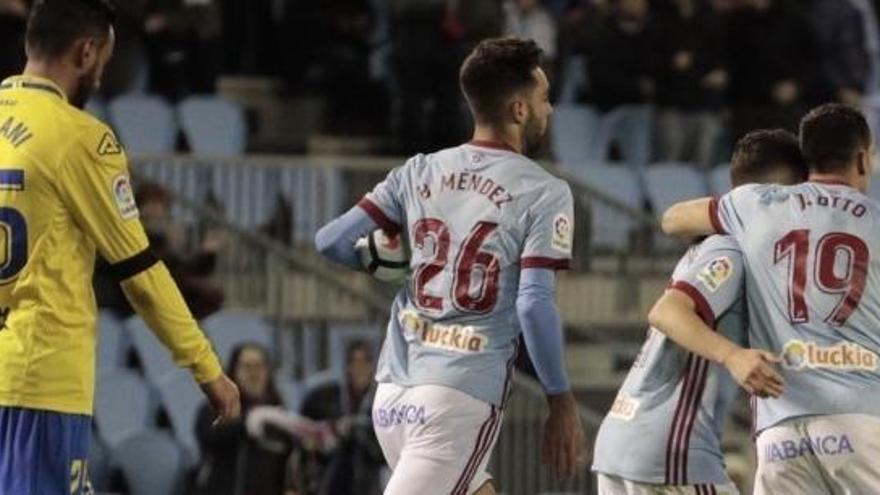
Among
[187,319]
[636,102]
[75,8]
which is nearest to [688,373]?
[187,319]

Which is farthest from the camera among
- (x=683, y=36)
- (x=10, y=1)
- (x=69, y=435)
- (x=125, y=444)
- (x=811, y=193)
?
(x=683, y=36)

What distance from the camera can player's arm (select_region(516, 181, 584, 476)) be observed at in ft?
25.3

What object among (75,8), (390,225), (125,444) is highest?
(75,8)

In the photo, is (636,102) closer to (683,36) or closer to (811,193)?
(683,36)

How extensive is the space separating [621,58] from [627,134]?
1.99 feet

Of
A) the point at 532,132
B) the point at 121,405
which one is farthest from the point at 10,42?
the point at 532,132

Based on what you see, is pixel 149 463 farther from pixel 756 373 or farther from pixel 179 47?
pixel 756 373

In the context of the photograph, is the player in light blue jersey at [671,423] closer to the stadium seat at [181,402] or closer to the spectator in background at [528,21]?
the stadium seat at [181,402]

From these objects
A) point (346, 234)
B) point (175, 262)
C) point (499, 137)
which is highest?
point (499, 137)

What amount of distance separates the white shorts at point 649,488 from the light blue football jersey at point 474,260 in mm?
428

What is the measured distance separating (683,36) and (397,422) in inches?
410

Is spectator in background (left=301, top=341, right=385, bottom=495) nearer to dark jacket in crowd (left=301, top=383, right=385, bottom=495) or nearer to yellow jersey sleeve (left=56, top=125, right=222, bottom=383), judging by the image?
dark jacket in crowd (left=301, top=383, right=385, bottom=495)

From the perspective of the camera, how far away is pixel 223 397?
23.3ft

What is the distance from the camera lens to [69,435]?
7.05 meters
